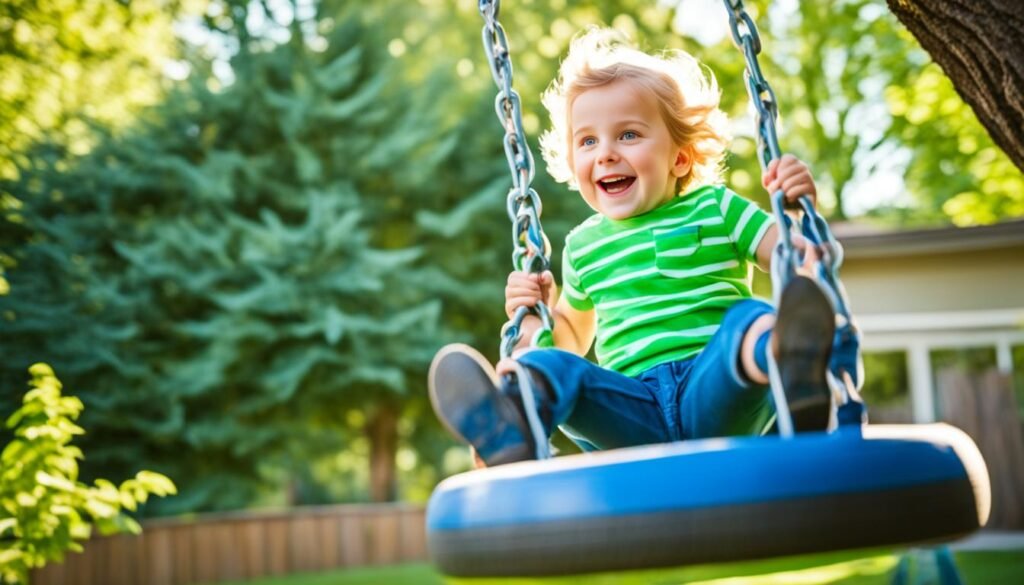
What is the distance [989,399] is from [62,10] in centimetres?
1249

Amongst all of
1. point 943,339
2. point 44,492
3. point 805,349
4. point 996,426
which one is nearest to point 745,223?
point 805,349

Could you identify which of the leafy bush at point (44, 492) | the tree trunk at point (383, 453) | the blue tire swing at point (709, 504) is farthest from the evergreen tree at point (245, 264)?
the blue tire swing at point (709, 504)

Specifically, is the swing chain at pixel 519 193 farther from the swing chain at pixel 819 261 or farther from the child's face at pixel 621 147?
the swing chain at pixel 819 261

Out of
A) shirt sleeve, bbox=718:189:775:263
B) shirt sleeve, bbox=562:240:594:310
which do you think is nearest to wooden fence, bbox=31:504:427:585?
shirt sleeve, bbox=562:240:594:310

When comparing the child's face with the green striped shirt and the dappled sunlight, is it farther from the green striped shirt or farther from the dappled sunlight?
the dappled sunlight

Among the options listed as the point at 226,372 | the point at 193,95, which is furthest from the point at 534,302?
the point at 193,95

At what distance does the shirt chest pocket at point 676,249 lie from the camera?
2791 millimetres

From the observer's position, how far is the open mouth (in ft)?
9.39

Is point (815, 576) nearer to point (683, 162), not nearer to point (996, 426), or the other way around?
point (996, 426)

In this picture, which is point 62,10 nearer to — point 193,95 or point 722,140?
point 193,95

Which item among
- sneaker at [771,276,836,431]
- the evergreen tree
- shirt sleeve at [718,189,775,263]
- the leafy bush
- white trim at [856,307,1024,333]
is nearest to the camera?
sneaker at [771,276,836,431]

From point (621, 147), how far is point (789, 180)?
59 centimetres

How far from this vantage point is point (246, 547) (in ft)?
43.8

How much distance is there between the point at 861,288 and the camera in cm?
1434
